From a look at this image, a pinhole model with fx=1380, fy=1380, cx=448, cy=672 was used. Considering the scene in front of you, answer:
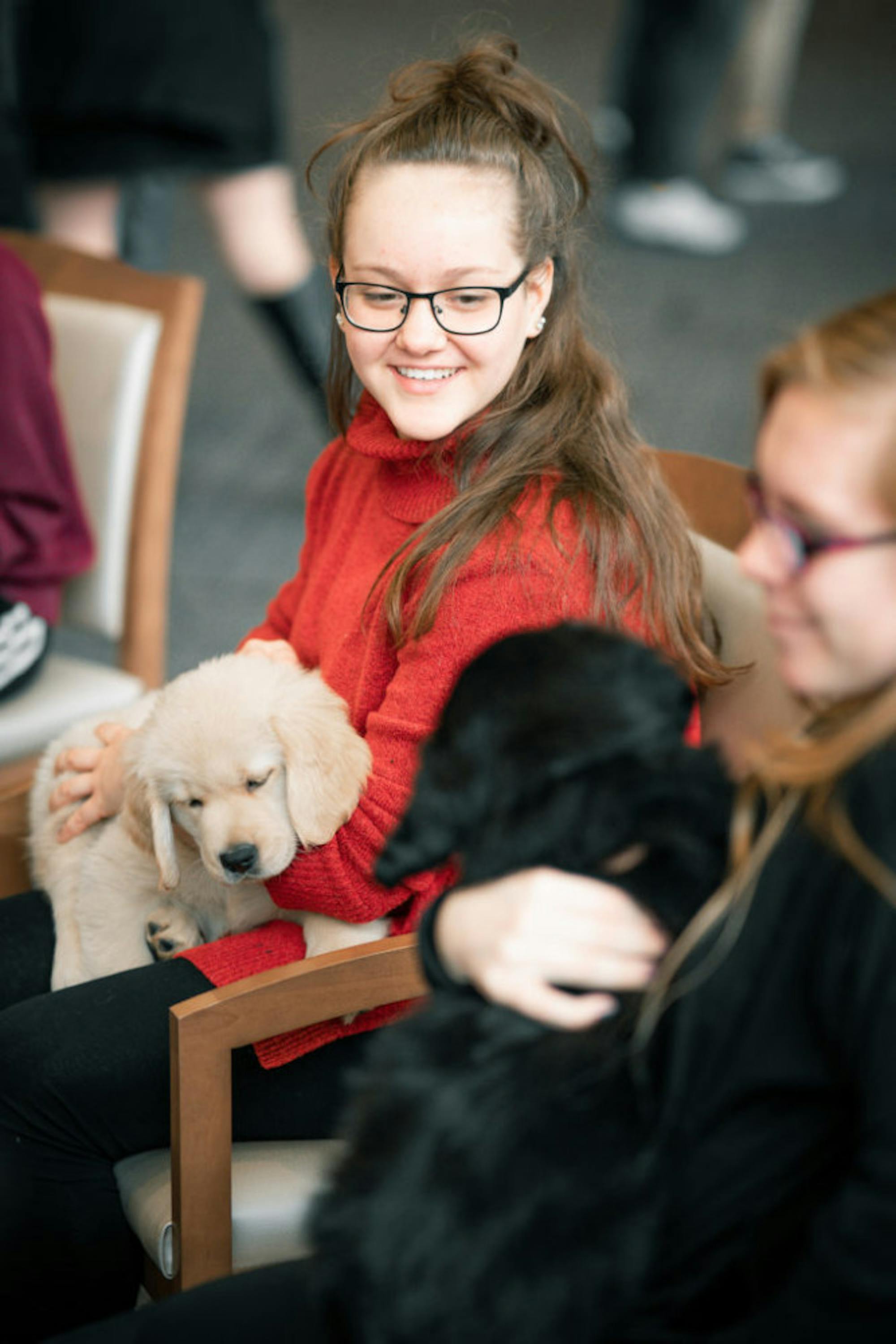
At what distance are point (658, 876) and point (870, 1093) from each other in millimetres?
186

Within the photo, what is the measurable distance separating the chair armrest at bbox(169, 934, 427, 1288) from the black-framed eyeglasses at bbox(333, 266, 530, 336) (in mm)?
613

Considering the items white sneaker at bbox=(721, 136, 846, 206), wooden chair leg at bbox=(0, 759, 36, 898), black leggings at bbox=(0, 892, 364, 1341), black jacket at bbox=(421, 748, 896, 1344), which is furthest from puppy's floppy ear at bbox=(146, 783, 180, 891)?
white sneaker at bbox=(721, 136, 846, 206)

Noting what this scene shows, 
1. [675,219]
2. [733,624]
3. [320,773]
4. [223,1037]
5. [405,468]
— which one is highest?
[405,468]

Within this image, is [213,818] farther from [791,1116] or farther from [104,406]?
[104,406]

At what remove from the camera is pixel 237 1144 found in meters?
1.36

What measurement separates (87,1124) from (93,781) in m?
0.43

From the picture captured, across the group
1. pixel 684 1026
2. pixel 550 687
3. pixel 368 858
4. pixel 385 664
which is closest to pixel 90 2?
pixel 385 664

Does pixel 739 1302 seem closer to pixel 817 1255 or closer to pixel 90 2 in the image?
pixel 817 1255

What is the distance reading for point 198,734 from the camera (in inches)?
54.9

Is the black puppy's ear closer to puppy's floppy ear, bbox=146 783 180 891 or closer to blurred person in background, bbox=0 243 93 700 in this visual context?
puppy's floppy ear, bbox=146 783 180 891

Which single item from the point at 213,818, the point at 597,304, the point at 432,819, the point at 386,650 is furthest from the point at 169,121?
the point at 432,819

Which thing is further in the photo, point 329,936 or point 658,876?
point 329,936

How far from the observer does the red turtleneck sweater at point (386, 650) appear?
1.32m

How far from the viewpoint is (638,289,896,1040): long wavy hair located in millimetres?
812
